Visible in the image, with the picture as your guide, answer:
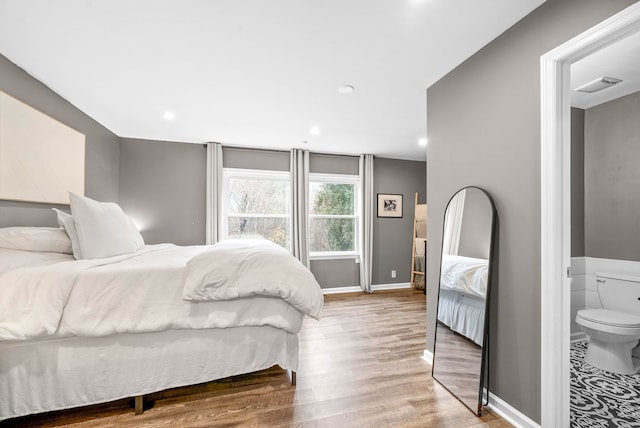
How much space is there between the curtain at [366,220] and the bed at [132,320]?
301 cm

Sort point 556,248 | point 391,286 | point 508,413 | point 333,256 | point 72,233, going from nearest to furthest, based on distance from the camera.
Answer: point 556,248 < point 508,413 < point 72,233 < point 333,256 < point 391,286

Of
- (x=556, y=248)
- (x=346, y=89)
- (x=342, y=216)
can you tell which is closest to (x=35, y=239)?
(x=346, y=89)

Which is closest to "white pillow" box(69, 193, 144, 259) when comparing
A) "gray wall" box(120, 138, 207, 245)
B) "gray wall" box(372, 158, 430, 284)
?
"gray wall" box(120, 138, 207, 245)

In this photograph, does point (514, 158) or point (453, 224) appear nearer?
point (514, 158)

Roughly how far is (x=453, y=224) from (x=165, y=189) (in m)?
3.94

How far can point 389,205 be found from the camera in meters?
5.12

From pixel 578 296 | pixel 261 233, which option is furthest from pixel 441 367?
pixel 261 233

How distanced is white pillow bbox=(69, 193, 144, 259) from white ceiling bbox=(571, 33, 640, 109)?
3.68 meters

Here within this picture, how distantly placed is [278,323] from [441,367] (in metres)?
1.30

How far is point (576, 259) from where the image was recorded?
9.18 feet

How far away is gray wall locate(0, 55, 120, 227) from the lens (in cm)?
206

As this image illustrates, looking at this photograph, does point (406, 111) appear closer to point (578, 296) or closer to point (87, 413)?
point (578, 296)

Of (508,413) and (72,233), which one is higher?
(72,233)

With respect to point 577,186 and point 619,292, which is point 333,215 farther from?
point 619,292
